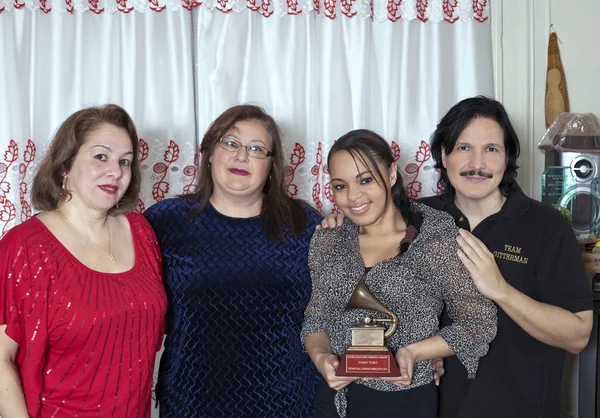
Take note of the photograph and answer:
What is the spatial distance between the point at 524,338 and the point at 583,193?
0.87 m

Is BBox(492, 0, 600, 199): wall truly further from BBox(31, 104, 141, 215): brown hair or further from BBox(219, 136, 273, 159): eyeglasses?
BBox(31, 104, 141, 215): brown hair

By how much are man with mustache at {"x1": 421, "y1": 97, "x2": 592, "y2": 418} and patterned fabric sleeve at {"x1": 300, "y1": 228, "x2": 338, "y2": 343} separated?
0.37 meters

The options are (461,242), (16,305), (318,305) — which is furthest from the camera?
(318,305)

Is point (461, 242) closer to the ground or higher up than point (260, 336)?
higher up

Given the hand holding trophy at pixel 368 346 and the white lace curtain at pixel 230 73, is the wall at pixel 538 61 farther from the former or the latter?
the hand holding trophy at pixel 368 346

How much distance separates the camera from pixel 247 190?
2199 millimetres

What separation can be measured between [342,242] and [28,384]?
3.13ft

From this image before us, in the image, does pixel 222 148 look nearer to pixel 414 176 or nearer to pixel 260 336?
pixel 260 336

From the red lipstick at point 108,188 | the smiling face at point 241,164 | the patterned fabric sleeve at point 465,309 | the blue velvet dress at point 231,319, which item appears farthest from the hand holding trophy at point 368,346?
the red lipstick at point 108,188

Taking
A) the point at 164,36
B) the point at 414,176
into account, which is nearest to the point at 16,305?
the point at 164,36

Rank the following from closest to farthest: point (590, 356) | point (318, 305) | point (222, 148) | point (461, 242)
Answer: point (461, 242)
point (318, 305)
point (222, 148)
point (590, 356)

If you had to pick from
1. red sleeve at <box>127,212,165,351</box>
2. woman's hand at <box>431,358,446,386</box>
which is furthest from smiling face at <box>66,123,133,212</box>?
woman's hand at <box>431,358,446,386</box>

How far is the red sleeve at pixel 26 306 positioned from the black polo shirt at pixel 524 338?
1.12 meters

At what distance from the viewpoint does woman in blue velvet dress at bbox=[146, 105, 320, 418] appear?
2146 millimetres
